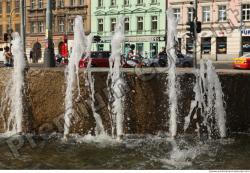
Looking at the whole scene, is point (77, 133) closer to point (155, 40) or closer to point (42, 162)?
point (42, 162)

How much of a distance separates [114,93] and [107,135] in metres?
0.71

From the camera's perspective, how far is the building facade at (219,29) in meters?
46.5

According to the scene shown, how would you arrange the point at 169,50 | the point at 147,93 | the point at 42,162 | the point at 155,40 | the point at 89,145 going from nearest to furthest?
the point at 42,162
the point at 89,145
the point at 147,93
the point at 169,50
the point at 155,40

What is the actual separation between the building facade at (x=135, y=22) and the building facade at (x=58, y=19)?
135 cm

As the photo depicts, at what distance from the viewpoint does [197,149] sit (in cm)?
750

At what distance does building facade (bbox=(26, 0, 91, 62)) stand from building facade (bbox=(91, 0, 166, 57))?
1355 mm

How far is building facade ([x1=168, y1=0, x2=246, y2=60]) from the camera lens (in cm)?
4653

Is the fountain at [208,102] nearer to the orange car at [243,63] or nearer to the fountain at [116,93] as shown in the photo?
the fountain at [116,93]

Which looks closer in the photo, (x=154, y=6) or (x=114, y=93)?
(x=114, y=93)

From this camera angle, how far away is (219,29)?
48.1 m

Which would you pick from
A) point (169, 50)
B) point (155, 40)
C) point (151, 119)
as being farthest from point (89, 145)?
point (155, 40)

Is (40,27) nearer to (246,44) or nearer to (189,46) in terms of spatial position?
(189,46)

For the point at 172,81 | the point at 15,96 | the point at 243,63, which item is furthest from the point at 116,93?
the point at 243,63

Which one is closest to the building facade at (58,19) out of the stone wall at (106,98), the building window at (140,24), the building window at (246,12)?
the building window at (140,24)
